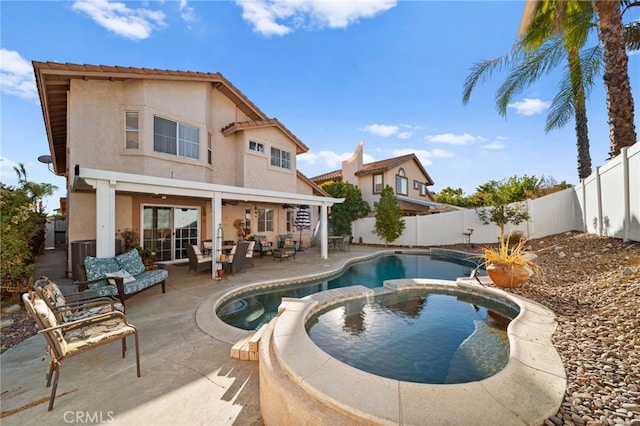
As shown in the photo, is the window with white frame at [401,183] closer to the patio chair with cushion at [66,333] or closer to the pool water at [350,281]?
the pool water at [350,281]

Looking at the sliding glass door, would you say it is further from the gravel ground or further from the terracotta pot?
the terracotta pot

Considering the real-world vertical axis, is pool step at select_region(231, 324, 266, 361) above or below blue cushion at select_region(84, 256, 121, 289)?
below

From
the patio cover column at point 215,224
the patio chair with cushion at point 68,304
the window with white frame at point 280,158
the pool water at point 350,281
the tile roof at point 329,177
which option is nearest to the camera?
the patio chair with cushion at point 68,304

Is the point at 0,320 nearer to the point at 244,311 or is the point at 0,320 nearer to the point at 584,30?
the point at 244,311

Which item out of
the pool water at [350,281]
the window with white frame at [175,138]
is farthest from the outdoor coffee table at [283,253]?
the window with white frame at [175,138]

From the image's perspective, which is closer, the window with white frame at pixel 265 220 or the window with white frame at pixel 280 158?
the window with white frame at pixel 280 158

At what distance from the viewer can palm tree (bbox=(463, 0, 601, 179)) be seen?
30.1ft

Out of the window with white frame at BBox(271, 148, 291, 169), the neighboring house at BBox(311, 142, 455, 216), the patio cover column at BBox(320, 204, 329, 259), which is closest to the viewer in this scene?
the patio cover column at BBox(320, 204, 329, 259)

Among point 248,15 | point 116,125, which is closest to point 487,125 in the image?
point 248,15

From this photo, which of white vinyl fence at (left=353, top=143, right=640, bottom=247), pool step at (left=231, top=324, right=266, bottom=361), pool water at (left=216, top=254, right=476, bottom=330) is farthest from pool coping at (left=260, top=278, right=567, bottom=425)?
white vinyl fence at (left=353, top=143, right=640, bottom=247)

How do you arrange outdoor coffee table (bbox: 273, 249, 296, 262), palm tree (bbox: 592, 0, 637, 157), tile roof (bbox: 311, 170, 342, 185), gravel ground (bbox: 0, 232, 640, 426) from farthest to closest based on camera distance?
tile roof (bbox: 311, 170, 342, 185), outdoor coffee table (bbox: 273, 249, 296, 262), palm tree (bbox: 592, 0, 637, 157), gravel ground (bbox: 0, 232, 640, 426)

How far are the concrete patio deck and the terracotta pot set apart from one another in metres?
6.32

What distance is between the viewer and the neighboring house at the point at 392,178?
23.4m

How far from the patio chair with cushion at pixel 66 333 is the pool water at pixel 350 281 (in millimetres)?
2488
